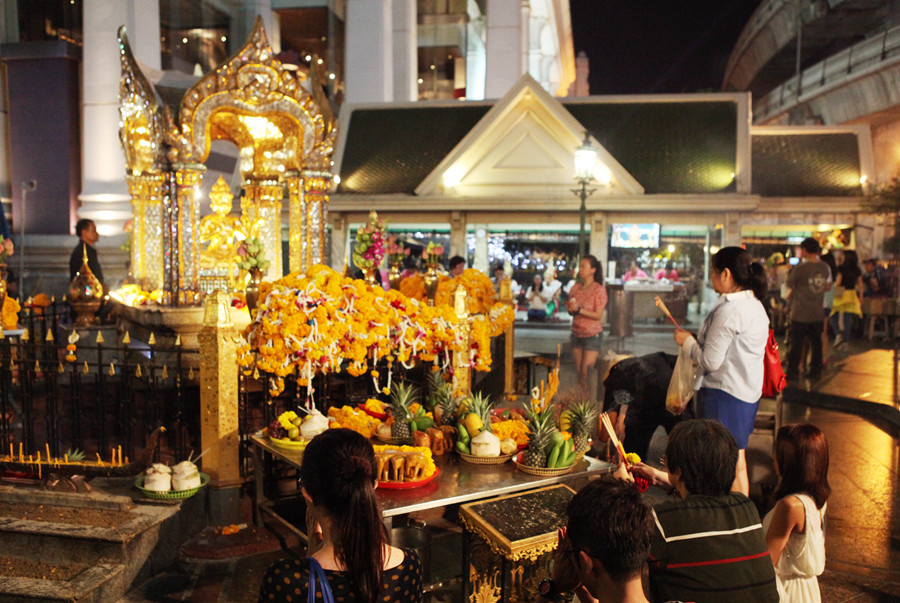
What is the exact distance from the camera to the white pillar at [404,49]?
78.4 feet

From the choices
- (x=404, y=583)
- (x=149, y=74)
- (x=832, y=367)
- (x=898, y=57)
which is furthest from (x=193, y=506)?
(x=898, y=57)

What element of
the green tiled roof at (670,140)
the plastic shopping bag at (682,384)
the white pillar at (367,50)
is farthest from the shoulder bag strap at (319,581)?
the white pillar at (367,50)

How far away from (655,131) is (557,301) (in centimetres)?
511

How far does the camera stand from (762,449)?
5910mm

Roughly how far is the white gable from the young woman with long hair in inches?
548

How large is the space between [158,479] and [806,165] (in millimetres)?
17376

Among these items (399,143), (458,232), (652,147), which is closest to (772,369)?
(458,232)

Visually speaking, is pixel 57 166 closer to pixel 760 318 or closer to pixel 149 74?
pixel 149 74

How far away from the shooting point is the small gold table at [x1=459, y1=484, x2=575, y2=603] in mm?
3391

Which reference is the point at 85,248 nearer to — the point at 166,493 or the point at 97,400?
the point at 97,400

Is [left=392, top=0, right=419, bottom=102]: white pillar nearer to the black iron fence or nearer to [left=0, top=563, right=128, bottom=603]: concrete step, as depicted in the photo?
the black iron fence

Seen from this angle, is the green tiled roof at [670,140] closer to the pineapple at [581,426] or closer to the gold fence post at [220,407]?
the pineapple at [581,426]

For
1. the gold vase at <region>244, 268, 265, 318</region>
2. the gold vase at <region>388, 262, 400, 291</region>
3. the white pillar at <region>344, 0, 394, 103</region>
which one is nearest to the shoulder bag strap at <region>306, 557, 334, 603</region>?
the gold vase at <region>244, 268, 265, 318</region>

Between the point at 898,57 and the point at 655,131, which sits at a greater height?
the point at 898,57
